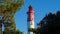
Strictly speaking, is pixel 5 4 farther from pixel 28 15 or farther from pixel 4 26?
pixel 28 15

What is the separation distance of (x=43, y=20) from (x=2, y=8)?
5.12 metres

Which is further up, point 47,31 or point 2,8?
point 2,8

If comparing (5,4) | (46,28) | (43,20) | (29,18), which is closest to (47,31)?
(46,28)

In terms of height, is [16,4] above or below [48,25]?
above

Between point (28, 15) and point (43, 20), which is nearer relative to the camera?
point (43, 20)

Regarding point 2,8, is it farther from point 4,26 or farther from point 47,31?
point 47,31

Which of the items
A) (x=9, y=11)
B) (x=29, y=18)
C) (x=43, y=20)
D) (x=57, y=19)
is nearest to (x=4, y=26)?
(x=9, y=11)

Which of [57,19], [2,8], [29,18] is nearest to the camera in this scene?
[57,19]

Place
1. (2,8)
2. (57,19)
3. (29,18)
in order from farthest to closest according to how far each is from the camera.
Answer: (29,18) < (2,8) < (57,19)

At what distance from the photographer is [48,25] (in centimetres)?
2955

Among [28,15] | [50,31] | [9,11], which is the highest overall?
[28,15]

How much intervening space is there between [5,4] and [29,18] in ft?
132

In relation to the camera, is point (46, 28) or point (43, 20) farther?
point (43, 20)

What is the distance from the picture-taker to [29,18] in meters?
72.1
